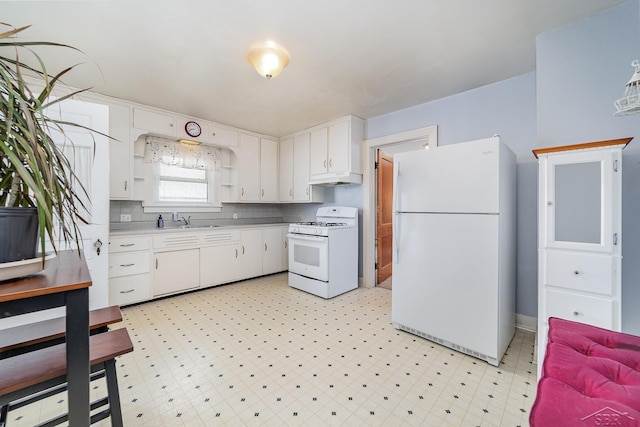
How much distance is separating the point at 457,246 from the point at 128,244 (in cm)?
339

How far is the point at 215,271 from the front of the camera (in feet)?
12.2

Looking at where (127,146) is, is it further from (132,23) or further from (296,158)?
(296,158)

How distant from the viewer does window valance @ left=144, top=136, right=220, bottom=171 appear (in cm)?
363

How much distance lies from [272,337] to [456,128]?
9.56 feet

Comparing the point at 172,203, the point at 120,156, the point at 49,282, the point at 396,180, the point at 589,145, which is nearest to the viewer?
the point at 49,282

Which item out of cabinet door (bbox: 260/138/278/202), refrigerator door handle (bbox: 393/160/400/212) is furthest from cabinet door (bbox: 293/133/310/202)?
refrigerator door handle (bbox: 393/160/400/212)

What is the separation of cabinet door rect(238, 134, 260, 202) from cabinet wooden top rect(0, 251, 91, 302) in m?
3.39

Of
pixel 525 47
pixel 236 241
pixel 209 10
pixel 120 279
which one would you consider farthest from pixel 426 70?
pixel 120 279

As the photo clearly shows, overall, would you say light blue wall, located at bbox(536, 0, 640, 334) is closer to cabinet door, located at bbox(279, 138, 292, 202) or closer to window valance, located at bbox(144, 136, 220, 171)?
cabinet door, located at bbox(279, 138, 292, 202)

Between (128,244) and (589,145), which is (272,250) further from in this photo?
(589,145)

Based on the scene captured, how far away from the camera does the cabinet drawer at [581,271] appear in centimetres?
152

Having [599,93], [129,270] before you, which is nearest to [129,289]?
[129,270]

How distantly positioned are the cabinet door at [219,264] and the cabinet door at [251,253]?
0.33 ft

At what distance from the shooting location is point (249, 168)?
434cm
